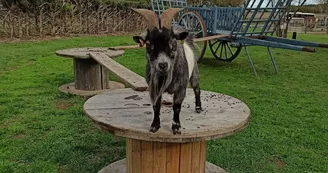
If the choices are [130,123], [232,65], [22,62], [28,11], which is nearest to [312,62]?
[232,65]

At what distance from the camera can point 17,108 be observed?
14.5 ft

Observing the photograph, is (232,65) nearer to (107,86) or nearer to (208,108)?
(107,86)

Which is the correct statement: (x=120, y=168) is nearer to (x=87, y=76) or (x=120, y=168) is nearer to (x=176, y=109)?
(x=176, y=109)

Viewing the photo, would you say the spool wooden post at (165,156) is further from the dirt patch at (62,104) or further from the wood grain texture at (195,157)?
the dirt patch at (62,104)

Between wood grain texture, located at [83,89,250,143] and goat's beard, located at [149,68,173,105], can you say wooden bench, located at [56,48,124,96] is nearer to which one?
wood grain texture, located at [83,89,250,143]

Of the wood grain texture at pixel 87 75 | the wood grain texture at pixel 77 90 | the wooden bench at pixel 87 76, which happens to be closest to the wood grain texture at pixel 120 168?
the wood grain texture at pixel 77 90

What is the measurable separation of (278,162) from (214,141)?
2.25ft

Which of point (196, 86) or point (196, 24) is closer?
point (196, 86)

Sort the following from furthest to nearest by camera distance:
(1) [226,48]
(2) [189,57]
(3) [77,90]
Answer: (1) [226,48]
(3) [77,90]
(2) [189,57]

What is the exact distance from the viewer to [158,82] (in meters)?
1.82

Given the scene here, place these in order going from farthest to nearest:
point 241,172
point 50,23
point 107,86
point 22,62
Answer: point 50,23
point 22,62
point 107,86
point 241,172

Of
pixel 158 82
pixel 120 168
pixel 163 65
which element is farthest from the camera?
pixel 120 168

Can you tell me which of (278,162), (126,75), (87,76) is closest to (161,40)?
(126,75)

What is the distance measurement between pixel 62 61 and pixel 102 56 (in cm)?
362
